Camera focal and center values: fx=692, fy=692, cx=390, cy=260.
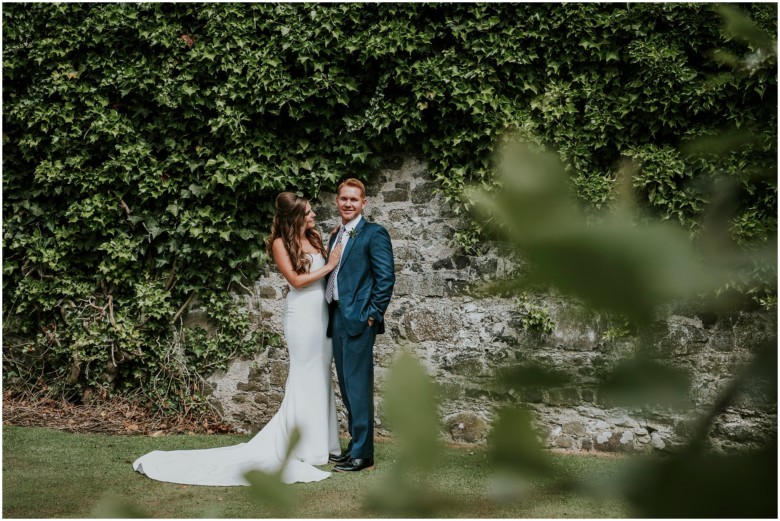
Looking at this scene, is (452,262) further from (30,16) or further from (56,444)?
(30,16)

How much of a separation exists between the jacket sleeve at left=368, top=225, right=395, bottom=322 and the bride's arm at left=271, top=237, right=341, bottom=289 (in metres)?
0.29

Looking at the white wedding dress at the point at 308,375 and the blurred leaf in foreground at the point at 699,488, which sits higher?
the blurred leaf in foreground at the point at 699,488

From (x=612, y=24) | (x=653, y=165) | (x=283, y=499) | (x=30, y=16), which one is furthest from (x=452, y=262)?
(x=283, y=499)

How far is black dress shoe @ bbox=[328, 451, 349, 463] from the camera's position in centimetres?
411

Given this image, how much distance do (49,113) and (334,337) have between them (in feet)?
9.73

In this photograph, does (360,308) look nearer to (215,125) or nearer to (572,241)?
(215,125)

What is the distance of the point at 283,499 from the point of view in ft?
1.13

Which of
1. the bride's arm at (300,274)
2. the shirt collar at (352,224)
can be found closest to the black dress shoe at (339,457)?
the bride's arm at (300,274)

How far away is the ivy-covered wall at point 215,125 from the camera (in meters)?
4.61

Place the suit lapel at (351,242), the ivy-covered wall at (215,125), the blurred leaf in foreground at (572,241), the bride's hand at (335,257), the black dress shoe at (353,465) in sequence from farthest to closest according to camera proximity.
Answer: the ivy-covered wall at (215,125) < the bride's hand at (335,257) < the suit lapel at (351,242) < the black dress shoe at (353,465) < the blurred leaf in foreground at (572,241)

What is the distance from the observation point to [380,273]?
13.0 feet

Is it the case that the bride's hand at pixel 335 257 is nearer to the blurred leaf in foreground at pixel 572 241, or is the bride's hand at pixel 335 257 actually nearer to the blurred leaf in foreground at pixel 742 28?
the blurred leaf in foreground at pixel 742 28

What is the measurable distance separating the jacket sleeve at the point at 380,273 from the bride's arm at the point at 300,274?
29cm

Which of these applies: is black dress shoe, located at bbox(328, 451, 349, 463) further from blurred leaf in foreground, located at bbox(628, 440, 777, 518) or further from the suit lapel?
blurred leaf in foreground, located at bbox(628, 440, 777, 518)
